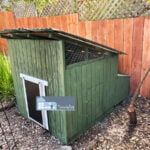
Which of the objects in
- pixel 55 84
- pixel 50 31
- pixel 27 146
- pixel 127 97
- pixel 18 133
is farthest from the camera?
pixel 127 97

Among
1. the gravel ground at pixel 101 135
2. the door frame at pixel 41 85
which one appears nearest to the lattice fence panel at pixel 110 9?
the gravel ground at pixel 101 135

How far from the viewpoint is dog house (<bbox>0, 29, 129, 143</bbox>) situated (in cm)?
285

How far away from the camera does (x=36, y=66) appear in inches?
127

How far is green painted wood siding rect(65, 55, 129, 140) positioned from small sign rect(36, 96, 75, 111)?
1.48 ft

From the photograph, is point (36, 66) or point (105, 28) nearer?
point (36, 66)

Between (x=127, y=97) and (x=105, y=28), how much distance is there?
1.57 metres

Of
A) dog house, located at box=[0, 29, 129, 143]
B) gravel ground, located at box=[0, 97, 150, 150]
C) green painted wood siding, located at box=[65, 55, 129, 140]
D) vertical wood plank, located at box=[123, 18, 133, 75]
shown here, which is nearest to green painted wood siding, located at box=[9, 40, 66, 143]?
dog house, located at box=[0, 29, 129, 143]

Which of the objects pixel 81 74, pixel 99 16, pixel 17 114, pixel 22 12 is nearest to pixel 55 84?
pixel 81 74

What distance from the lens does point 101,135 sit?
133 inches

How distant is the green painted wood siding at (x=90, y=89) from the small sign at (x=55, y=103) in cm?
45

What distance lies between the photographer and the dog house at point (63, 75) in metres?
2.85

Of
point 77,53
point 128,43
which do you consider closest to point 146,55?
point 128,43

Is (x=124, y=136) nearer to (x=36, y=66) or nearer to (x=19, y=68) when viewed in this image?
(x=36, y=66)

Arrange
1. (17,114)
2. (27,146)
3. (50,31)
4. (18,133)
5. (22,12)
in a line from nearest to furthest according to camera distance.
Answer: (50,31) < (27,146) < (18,133) < (17,114) < (22,12)
